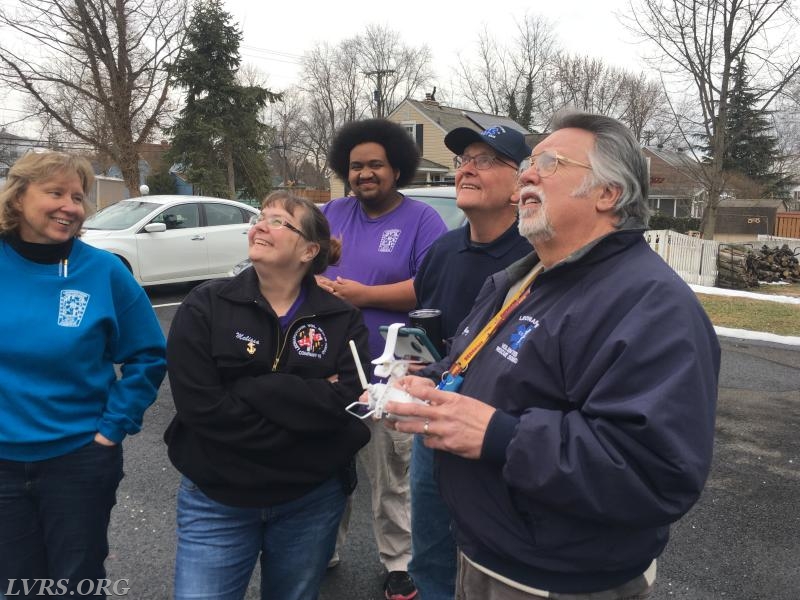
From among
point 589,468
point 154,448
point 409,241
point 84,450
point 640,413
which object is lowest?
point 154,448

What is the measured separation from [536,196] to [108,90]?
23168 mm

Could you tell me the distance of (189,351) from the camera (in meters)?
1.95

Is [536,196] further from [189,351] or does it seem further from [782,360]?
[782,360]

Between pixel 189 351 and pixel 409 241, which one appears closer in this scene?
pixel 189 351

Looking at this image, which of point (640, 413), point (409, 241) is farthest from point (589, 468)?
point (409, 241)

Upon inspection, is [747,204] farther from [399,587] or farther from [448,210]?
[399,587]

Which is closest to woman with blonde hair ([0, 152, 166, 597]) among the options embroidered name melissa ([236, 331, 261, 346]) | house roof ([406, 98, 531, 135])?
embroidered name melissa ([236, 331, 261, 346])

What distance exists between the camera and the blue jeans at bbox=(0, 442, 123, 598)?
6.89ft

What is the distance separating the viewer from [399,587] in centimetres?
289

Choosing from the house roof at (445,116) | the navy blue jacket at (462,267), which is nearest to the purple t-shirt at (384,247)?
the navy blue jacket at (462,267)

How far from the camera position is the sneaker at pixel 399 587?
2.88m

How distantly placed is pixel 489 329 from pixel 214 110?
30214 mm

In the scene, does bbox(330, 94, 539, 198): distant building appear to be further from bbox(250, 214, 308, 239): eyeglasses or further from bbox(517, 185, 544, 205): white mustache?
bbox(517, 185, 544, 205): white mustache

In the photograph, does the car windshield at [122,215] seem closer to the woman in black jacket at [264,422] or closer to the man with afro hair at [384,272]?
the man with afro hair at [384,272]
